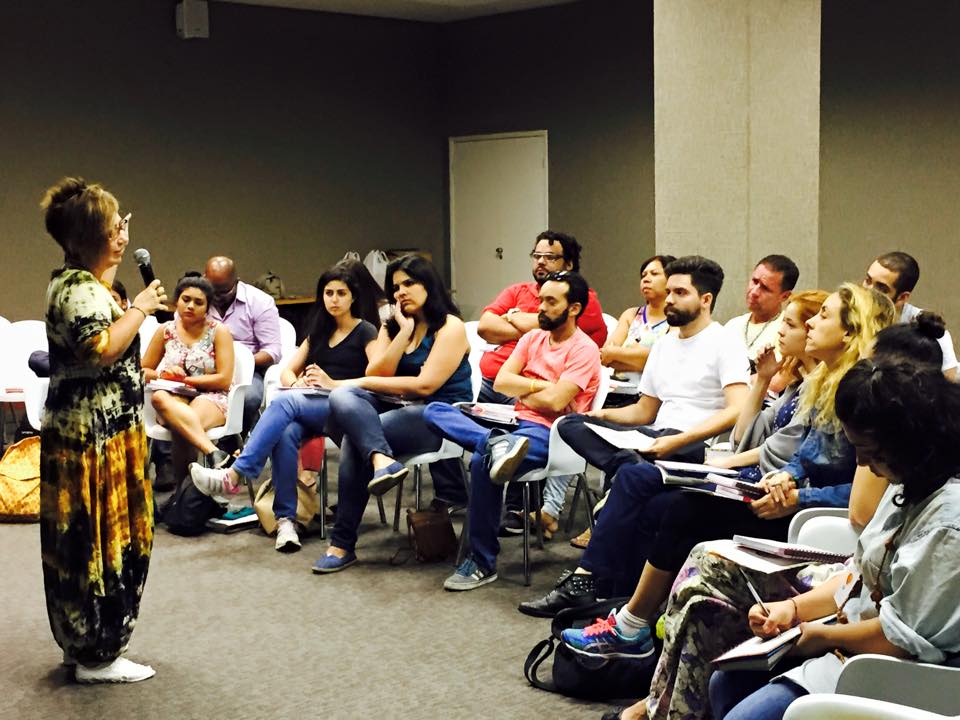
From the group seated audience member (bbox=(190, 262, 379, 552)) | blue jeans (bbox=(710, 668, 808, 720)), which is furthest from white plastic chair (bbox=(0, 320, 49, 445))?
blue jeans (bbox=(710, 668, 808, 720))

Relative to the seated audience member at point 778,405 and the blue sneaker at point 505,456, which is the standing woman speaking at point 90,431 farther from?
the seated audience member at point 778,405

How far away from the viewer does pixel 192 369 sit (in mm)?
6039

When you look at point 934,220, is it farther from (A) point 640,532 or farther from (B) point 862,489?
(B) point 862,489

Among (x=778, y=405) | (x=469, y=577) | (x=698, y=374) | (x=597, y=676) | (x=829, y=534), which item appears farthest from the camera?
(x=469, y=577)

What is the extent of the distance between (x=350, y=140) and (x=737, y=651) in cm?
887

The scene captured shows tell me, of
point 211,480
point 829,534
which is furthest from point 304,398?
point 829,534

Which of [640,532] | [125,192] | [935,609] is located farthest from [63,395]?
[125,192]

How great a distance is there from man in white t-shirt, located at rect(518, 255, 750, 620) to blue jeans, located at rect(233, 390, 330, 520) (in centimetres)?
142

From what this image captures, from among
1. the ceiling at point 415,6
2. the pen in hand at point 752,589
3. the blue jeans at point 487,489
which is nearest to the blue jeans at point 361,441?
the blue jeans at point 487,489

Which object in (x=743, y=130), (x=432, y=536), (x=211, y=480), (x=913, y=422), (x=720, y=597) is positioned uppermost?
(x=743, y=130)

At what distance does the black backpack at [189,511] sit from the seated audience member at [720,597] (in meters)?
3.25

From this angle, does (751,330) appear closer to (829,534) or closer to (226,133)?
(829,534)

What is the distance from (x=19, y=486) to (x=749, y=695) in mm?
4509

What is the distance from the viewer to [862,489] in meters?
2.91
